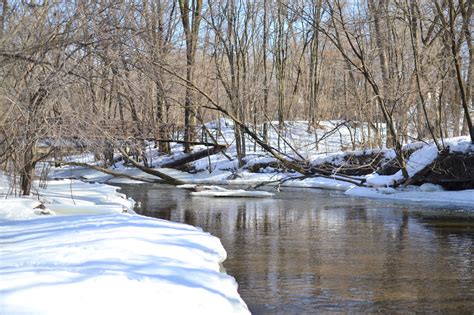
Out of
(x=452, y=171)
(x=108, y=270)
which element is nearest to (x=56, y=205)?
(x=108, y=270)

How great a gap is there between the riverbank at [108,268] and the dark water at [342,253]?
700mm

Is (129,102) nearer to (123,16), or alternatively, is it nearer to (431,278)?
(123,16)

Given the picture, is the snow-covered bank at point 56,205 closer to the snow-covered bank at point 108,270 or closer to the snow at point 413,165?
the snow-covered bank at point 108,270

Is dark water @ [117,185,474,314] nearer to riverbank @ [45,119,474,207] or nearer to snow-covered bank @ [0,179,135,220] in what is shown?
snow-covered bank @ [0,179,135,220]

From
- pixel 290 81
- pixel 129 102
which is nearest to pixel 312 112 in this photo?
pixel 290 81

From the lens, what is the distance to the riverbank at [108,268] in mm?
4688

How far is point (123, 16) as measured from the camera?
9109mm

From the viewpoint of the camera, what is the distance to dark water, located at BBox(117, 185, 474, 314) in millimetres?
6766

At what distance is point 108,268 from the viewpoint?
597cm

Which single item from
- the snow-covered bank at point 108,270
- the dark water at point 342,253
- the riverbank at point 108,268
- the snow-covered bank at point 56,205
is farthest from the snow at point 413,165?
the snow-covered bank at point 108,270

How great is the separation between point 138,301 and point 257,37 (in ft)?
118

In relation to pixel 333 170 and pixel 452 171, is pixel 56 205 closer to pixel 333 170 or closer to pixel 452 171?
pixel 333 170

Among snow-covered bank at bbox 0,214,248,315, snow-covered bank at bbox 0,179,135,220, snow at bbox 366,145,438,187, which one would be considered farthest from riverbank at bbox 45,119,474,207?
snow-covered bank at bbox 0,214,248,315

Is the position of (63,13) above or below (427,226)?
above
